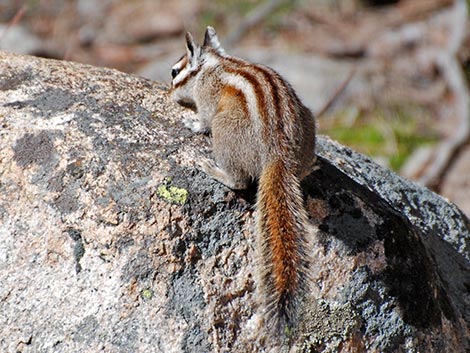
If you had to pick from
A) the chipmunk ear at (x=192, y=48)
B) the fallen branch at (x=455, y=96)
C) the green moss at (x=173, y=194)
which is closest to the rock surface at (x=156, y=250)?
the green moss at (x=173, y=194)

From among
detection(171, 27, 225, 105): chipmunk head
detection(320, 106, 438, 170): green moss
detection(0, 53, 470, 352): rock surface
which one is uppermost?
detection(171, 27, 225, 105): chipmunk head

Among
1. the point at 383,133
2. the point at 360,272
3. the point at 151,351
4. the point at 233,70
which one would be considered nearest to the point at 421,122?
the point at 383,133

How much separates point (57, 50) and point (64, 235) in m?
8.11

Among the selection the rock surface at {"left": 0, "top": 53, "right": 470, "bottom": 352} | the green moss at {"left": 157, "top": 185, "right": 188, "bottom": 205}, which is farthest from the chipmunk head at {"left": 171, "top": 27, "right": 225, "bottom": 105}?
the green moss at {"left": 157, "top": 185, "right": 188, "bottom": 205}

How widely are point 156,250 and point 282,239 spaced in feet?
1.53

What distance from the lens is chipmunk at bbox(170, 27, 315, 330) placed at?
3027 mm

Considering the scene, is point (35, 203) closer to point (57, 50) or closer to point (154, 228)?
point (154, 228)

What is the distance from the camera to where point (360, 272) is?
328 cm

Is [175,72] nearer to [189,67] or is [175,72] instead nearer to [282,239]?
[189,67]

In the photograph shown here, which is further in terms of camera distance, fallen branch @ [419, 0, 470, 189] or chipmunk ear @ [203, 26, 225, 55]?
fallen branch @ [419, 0, 470, 189]

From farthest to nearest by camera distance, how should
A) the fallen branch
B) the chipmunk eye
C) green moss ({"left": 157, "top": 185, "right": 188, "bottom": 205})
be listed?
the fallen branch
the chipmunk eye
green moss ({"left": 157, "top": 185, "right": 188, "bottom": 205})

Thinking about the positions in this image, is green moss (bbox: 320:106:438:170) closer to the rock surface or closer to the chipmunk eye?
the chipmunk eye

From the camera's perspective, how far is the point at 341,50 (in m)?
10.6

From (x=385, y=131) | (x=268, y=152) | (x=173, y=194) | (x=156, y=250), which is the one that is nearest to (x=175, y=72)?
(x=268, y=152)
